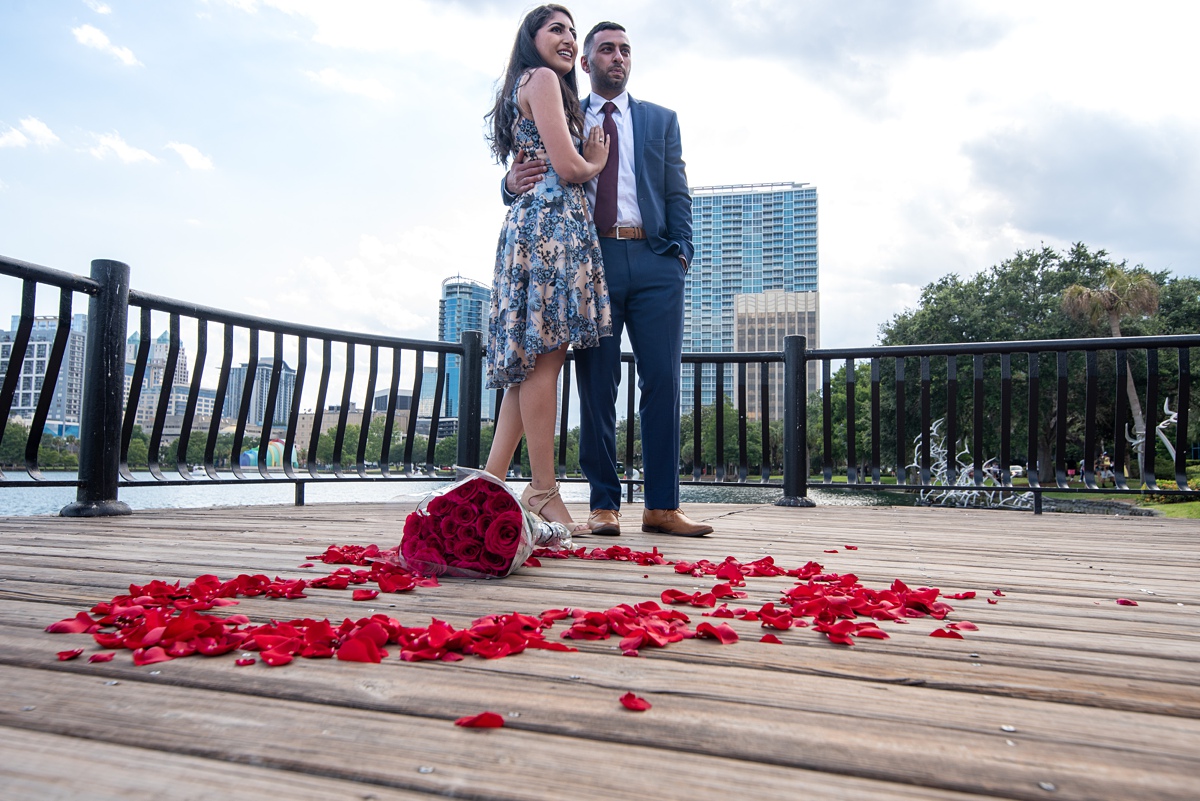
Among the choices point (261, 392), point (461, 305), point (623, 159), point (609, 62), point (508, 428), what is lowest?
point (508, 428)

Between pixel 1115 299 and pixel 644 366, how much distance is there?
25280 mm

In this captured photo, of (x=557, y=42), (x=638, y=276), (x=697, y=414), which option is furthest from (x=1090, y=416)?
(x=557, y=42)

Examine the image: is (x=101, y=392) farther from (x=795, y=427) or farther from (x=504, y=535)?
(x=795, y=427)

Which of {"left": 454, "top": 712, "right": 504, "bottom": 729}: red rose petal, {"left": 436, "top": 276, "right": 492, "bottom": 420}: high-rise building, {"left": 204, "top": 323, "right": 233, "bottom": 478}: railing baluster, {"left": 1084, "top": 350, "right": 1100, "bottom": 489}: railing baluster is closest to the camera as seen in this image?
{"left": 454, "top": 712, "right": 504, "bottom": 729}: red rose petal

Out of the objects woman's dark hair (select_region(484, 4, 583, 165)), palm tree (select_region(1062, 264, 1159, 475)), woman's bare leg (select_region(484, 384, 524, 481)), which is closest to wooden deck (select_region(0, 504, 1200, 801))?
woman's bare leg (select_region(484, 384, 524, 481))

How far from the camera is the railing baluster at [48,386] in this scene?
2.91 metres

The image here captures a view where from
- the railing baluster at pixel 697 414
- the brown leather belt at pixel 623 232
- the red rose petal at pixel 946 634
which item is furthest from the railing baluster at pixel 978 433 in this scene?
the red rose petal at pixel 946 634

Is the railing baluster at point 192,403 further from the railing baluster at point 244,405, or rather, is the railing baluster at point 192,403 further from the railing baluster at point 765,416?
the railing baluster at point 765,416

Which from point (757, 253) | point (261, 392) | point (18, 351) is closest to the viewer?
point (18, 351)

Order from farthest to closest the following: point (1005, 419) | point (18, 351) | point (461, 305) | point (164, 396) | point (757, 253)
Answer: point (757, 253) → point (461, 305) → point (1005, 419) → point (164, 396) → point (18, 351)

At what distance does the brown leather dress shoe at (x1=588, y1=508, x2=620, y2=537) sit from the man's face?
155 centimetres

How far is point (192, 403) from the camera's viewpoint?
3.61m

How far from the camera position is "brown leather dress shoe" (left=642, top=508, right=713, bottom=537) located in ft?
8.51

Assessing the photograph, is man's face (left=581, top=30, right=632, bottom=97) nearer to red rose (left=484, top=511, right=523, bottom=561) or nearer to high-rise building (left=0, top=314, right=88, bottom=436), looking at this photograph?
red rose (left=484, top=511, right=523, bottom=561)
